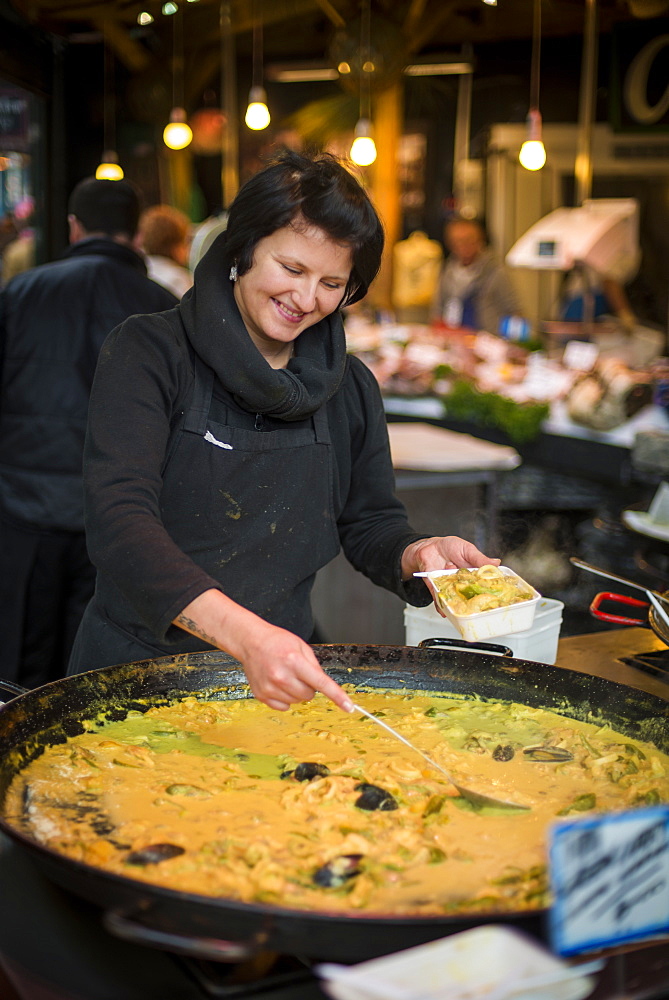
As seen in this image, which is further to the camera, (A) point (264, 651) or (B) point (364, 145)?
(B) point (364, 145)

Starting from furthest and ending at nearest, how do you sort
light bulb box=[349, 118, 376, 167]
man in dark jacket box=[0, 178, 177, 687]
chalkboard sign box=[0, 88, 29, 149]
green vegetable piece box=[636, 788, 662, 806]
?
light bulb box=[349, 118, 376, 167] → chalkboard sign box=[0, 88, 29, 149] → man in dark jacket box=[0, 178, 177, 687] → green vegetable piece box=[636, 788, 662, 806]

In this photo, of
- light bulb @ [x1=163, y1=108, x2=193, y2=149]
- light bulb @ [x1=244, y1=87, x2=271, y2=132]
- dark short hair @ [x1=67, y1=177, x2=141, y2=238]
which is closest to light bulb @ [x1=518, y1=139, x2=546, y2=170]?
light bulb @ [x1=244, y1=87, x2=271, y2=132]

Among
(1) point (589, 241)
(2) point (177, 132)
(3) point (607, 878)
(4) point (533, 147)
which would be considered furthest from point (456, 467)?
(2) point (177, 132)

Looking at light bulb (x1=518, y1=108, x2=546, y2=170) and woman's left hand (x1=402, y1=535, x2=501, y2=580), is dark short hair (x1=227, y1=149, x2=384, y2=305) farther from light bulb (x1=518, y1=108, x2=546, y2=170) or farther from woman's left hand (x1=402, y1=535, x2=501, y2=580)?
light bulb (x1=518, y1=108, x2=546, y2=170)

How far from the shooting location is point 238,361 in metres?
2.03

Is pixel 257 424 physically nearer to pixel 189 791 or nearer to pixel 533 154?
pixel 189 791

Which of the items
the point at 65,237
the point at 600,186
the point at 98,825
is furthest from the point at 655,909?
the point at 600,186

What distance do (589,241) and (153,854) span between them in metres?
6.85

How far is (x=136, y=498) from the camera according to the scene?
176 cm

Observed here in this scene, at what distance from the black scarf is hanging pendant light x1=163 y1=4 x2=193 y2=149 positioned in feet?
23.9

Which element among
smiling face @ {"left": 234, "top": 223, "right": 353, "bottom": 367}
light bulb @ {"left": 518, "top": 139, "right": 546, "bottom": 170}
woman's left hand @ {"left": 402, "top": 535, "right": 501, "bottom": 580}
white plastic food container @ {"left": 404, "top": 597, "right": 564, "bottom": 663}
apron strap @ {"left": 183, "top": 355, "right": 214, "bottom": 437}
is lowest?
white plastic food container @ {"left": 404, "top": 597, "right": 564, "bottom": 663}

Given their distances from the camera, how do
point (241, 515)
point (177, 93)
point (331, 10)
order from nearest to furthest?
point (241, 515)
point (331, 10)
point (177, 93)

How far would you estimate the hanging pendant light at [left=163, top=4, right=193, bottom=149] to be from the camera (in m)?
8.85

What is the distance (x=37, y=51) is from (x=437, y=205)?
22.6ft
